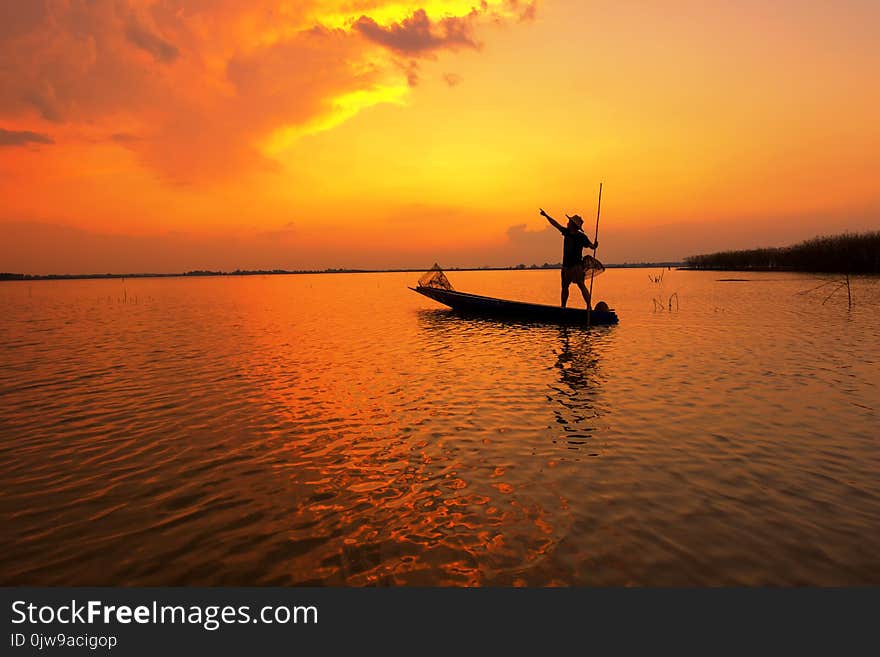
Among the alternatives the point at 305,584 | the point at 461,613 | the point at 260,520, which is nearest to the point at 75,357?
the point at 260,520

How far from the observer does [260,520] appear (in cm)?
532

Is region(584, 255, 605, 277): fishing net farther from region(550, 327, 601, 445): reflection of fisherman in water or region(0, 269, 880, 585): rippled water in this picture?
region(0, 269, 880, 585): rippled water

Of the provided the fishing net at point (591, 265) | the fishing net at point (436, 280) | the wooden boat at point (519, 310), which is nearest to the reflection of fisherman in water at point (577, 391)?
the wooden boat at point (519, 310)

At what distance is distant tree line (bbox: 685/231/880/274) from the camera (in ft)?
201

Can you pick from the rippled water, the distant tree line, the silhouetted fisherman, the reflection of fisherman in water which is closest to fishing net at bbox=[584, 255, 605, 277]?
the silhouetted fisherman

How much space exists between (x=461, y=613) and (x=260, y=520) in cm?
272

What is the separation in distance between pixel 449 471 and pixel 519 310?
58.4 ft

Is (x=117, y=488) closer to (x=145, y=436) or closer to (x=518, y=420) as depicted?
(x=145, y=436)

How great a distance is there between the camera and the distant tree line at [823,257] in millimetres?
61209

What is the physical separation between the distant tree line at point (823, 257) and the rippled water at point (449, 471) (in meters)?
58.6

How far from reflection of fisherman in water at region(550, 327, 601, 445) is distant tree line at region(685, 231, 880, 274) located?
5514 cm

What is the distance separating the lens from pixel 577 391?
35.7ft

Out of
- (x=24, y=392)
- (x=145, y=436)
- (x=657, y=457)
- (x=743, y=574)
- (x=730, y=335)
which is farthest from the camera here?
(x=730, y=335)

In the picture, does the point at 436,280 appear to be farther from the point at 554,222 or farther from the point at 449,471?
the point at 449,471
